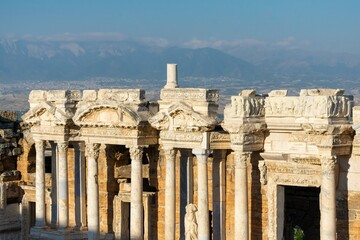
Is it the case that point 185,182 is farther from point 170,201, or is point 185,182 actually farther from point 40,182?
point 40,182

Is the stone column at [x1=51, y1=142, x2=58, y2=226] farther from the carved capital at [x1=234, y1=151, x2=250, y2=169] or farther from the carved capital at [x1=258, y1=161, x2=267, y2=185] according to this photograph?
the carved capital at [x1=258, y1=161, x2=267, y2=185]

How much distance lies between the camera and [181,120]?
27.9m

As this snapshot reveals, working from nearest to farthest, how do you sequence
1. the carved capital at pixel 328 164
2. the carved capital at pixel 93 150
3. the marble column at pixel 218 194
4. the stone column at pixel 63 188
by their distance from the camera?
the carved capital at pixel 328 164
the marble column at pixel 218 194
the carved capital at pixel 93 150
the stone column at pixel 63 188

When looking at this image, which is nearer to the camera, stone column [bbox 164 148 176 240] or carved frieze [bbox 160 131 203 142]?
carved frieze [bbox 160 131 203 142]

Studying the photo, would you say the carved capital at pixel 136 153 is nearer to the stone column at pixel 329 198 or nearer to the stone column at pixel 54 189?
the stone column at pixel 54 189

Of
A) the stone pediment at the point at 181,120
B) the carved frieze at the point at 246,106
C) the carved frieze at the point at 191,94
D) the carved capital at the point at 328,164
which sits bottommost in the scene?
the carved capital at the point at 328,164

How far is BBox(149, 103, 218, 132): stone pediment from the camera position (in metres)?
27.2

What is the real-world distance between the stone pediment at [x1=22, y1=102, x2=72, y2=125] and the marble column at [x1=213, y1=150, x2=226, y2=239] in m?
6.10

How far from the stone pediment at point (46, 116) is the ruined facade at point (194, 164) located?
0.04 metres

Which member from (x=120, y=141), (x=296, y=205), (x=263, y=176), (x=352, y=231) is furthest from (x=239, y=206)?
(x=296, y=205)

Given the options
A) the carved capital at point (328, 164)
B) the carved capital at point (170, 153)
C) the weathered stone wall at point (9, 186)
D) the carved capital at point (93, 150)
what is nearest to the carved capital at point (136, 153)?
the carved capital at point (170, 153)

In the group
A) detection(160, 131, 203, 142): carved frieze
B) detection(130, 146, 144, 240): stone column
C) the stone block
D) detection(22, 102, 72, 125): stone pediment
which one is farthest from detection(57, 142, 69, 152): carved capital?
the stone block

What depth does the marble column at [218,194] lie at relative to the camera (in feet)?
93.2

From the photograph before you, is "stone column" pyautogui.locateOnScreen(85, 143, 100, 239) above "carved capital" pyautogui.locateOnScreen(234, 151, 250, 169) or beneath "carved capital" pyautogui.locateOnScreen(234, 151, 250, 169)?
beneath
